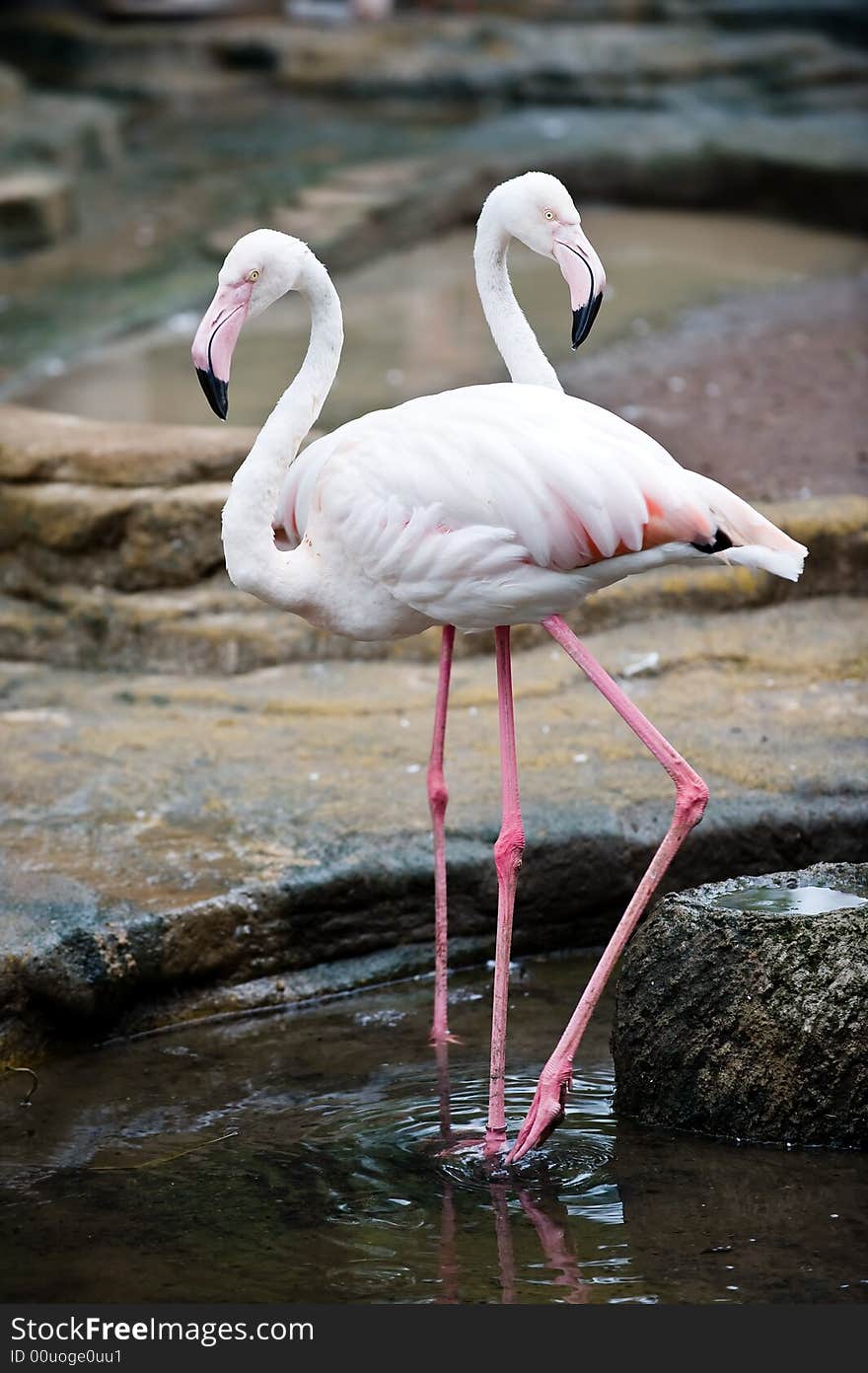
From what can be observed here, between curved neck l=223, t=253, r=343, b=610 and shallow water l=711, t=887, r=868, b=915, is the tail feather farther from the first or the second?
curved neck l=223, t=253, r=343, b=610

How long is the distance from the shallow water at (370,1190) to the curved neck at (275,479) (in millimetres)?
1010

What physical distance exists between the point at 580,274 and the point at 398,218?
6.48 meters

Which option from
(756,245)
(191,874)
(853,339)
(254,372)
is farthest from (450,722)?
(756,245)

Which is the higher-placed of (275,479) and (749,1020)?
(275,479)

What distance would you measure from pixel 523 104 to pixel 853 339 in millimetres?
6014

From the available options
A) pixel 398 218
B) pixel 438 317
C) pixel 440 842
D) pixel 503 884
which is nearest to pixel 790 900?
pixel 503 884

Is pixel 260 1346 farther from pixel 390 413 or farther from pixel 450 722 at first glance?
pixel 450 722

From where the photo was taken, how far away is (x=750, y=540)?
11.0ft

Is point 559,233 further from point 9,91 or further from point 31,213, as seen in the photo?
point 9,91

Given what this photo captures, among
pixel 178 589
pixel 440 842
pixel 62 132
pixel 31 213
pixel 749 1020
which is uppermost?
pixel 62 132

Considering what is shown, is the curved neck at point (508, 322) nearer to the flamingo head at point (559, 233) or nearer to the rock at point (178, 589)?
the flamingo head at point (559, 233)

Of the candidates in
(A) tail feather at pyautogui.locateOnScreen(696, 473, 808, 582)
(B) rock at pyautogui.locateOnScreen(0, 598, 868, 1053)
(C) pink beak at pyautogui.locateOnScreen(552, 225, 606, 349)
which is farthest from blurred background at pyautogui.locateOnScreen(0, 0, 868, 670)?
(A) tail feather at pyautogui.locateOnScreen(696, 473, 808, 582)

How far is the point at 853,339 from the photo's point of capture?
8.05m

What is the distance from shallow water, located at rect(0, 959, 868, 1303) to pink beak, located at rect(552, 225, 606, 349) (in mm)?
1516
